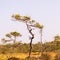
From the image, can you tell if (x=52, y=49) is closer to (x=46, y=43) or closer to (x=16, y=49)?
(x=46, y=43)

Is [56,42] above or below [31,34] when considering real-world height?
below

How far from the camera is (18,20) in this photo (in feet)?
82.0

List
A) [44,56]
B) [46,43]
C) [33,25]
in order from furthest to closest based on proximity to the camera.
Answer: [46,43] → [33,25] → [44,56]

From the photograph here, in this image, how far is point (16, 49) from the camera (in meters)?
41.8

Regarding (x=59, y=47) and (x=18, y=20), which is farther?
(x=59, y=47)

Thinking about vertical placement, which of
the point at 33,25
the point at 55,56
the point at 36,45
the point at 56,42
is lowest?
the point at 36,45

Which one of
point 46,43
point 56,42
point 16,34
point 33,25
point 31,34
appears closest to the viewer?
point 31,34

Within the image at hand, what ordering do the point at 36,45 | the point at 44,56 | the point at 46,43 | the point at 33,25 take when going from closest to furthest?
the point at 44,56 < the point at 33,25 < the point at 46,43 < the point at 36,45

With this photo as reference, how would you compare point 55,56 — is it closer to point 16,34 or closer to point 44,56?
point 44,56

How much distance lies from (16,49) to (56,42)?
30.0 ft

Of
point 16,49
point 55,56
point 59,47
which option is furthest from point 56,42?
point 55,56

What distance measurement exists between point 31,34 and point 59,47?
47.8 feet

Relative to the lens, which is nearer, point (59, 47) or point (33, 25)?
point (33, 25)

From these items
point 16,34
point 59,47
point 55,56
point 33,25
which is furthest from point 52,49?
point 55,56
